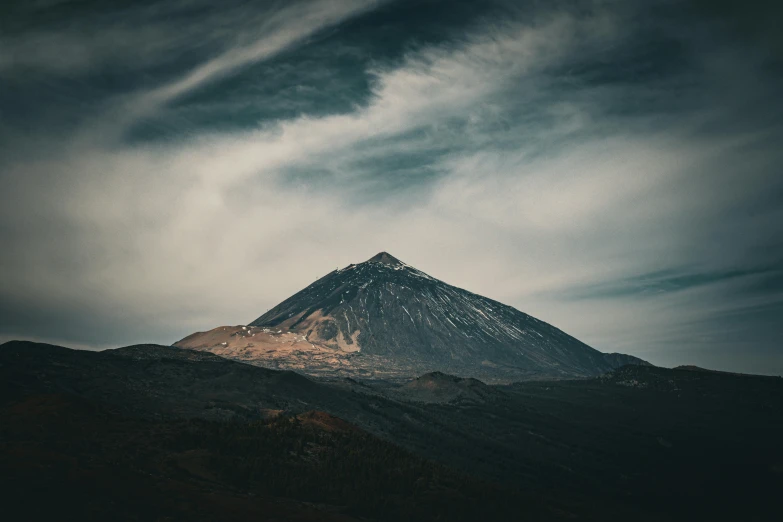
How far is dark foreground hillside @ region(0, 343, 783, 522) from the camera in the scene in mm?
48500

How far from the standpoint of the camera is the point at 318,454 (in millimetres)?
69375

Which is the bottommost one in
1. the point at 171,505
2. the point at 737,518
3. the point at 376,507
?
the point at 737,518

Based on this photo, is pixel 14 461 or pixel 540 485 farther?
pixel 540 485

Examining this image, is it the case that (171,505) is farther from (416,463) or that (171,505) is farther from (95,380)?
(95,380)

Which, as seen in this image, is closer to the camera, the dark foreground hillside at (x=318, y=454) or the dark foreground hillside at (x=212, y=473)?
the dark foreground hillside at (x=212, y=473)

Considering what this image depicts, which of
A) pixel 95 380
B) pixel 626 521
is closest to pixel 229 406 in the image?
pixel 95 380

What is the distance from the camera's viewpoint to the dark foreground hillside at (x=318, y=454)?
48500 mm

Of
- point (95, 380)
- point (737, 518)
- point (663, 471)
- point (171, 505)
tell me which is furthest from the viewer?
point (663, 471)

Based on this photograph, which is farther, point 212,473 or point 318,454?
point 318,454

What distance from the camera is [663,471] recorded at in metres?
147

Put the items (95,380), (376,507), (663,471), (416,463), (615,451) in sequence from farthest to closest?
(615,451) < (663,471) < (95,380) < (416,463) < (376,507)

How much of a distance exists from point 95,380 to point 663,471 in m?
137

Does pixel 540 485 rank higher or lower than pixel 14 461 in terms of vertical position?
lower

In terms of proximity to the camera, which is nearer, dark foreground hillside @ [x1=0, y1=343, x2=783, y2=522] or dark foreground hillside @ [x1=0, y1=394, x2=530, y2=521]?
dark foreground hillside @ [x1=0, y1=394, x2=530, y2=521]
